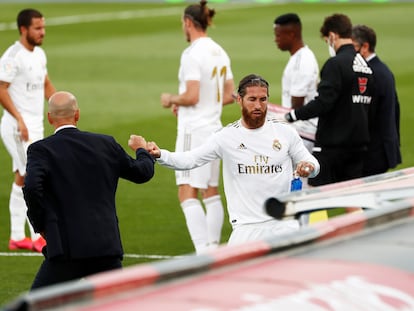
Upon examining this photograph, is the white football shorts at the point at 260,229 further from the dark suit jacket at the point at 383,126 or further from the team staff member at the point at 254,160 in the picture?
the dark suit jacket at the point at 383,126

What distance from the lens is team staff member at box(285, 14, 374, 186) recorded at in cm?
1083

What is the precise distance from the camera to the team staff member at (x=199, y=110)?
1128cm

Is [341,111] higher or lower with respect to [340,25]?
lower

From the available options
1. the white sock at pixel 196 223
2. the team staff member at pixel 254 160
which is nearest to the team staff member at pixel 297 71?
the white sock at pixel 196 223

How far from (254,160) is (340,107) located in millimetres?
2650

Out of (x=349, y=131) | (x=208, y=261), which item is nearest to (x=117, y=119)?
(x=349, y=131)

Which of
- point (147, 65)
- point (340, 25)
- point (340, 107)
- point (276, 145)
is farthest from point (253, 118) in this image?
point (147, 65)

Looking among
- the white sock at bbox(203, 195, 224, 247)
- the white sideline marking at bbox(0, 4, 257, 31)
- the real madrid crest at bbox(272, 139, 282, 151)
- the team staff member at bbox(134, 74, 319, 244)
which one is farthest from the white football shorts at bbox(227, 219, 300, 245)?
the white sideline marking at bbox(0, 4, 257, 31)

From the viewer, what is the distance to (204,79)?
11.5m

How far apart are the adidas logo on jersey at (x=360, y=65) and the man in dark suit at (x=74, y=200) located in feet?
12.9

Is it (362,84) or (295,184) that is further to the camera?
(362,84)

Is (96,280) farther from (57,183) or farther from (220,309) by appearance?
(57,183)

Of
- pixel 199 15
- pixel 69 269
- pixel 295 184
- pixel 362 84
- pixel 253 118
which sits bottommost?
pixel 69 269

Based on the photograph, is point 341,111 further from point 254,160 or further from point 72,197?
point 72,197
